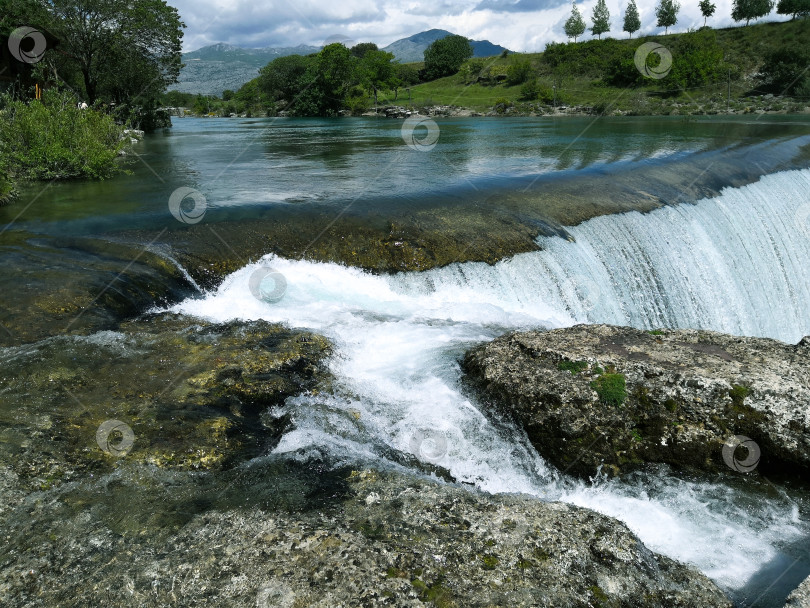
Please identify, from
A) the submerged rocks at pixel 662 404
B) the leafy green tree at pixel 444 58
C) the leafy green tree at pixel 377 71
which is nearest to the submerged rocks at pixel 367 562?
the submerged rocks at pixel 662 404

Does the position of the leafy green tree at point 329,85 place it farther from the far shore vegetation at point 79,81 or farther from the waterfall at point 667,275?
the waterfall at point 667,275

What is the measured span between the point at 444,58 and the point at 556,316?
11843cm

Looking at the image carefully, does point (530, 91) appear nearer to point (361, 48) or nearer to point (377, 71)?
point (377, 71)

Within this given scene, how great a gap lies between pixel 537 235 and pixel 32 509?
1144 centimetres

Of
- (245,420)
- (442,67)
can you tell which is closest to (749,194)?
(245,420)

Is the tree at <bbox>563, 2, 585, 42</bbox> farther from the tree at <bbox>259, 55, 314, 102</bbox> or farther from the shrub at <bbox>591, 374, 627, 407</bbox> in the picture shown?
the shrub at <bbox>591, 374, 627, 407</bbox>

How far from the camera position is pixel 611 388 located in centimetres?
668

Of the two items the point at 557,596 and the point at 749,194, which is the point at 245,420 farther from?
the point at 749,194

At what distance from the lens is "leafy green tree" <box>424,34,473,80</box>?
387 feet

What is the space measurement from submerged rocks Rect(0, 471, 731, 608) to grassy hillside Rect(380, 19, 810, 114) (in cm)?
6600

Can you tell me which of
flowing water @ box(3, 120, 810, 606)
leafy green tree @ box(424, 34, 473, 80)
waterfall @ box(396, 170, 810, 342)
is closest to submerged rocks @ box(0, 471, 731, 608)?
flowing water @ box(3, 120, 810, 606)

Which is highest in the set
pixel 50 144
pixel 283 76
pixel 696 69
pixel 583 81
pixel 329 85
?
pixel 283 76

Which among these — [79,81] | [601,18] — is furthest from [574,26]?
[79,81]

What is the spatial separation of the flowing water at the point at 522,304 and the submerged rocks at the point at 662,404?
27cm
